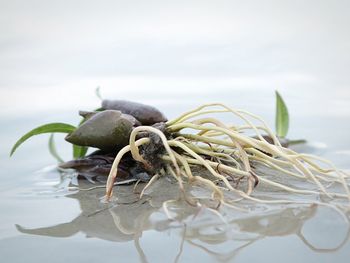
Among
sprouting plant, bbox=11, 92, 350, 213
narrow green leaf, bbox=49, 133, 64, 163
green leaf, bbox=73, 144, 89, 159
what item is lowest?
narrow green leaf, bbox=49, 133, 64, 163

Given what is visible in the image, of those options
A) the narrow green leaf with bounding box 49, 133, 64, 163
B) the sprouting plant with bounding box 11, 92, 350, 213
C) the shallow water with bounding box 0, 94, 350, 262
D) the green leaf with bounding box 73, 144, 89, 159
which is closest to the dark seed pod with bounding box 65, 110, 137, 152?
the sprouting plant with bounding box 11, 92, 350, 213

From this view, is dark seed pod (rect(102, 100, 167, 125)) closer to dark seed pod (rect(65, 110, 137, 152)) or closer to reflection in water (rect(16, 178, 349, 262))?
dark seed pod (rect(65, 110, 137, 152))

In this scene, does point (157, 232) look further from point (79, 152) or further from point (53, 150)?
point (53, 150)

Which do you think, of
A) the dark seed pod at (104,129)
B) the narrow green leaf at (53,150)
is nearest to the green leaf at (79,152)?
the narrow green leaf at (53,150)

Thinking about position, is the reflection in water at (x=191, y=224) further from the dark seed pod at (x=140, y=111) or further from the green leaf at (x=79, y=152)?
the green leaf at (x=79, y=152)

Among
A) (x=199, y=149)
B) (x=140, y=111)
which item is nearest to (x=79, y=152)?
(x=140, y=111)

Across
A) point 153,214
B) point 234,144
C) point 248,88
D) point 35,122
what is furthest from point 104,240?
point 248,88
